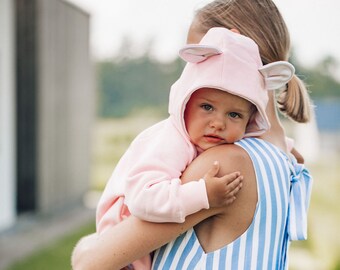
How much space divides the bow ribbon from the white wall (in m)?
5.05

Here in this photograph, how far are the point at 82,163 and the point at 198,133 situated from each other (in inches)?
276

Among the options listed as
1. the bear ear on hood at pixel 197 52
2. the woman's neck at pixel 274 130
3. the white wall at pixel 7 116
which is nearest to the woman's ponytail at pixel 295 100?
the woman's neck at pixel 274 130

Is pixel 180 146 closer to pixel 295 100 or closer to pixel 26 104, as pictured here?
pixel 295 100

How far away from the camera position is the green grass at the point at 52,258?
4846 mm

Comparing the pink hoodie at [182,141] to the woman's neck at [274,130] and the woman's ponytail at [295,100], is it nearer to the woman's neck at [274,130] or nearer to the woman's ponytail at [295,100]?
the woman's neck at [274,130]

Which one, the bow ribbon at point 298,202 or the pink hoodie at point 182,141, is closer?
the pink hoodie at point 182,141

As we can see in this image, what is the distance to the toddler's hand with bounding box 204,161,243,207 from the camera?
0.93 metres

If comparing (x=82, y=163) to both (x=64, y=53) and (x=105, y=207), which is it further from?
(x=105, y=207)

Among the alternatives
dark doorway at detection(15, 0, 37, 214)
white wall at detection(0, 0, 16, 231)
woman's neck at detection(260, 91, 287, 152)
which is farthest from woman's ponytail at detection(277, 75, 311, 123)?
dark doorway at detection(15, 0, 37, 214)

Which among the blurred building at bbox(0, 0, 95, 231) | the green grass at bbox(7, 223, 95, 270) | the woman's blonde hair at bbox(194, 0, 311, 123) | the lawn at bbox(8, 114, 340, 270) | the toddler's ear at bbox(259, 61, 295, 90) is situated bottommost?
the lawn at bbox(8, 114, 340, 270)

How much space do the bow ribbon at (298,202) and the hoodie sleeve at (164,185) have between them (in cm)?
20

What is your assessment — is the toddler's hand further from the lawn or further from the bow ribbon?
the lawn

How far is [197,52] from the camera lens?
3.21ft

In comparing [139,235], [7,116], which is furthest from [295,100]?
[7,116]
